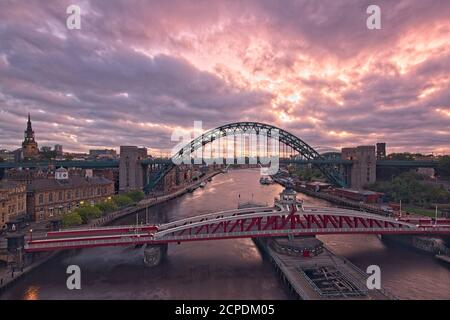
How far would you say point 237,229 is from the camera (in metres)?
25.6

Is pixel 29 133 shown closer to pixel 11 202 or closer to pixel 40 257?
pixel 11 202

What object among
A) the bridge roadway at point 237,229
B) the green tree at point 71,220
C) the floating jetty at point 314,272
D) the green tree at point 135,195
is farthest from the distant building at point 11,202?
the floating jetty at point 314,272

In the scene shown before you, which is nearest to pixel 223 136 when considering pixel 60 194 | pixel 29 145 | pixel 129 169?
pixel 129 169

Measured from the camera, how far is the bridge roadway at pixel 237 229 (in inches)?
867

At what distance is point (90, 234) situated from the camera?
77.8ft

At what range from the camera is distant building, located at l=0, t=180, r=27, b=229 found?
29875 mm

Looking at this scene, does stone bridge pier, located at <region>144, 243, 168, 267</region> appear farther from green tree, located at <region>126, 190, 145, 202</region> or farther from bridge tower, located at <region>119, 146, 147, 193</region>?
bridge tower, located at <region>119, 146, 147, 193</region>

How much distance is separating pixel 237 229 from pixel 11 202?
27.1 m

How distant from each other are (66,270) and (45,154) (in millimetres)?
93700

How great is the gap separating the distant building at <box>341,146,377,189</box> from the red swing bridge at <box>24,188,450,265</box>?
38.8m

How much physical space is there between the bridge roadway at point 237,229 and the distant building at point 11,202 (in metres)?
10.6
